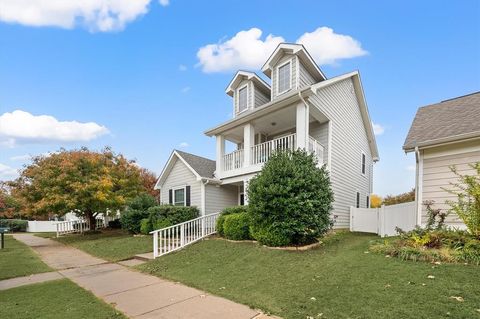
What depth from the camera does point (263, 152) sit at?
1407cm

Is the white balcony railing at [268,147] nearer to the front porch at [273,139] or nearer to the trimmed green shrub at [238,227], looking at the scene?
the front porch at [273,139]

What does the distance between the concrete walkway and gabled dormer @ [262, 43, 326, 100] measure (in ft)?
34.5

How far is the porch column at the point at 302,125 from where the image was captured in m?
11.8

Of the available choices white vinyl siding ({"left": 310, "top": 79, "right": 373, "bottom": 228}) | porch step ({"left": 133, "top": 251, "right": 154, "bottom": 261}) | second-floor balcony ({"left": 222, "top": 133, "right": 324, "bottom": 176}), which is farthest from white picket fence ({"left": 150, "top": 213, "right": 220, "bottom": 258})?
white vinyl siding ({"left": 310, "top": 79, "right": 373, "bottom": 228})

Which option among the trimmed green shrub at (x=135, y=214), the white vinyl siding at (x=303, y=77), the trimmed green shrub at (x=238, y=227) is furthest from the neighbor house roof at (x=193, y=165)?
the white vinyl siding at (x=303, y=77)

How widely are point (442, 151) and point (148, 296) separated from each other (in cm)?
987

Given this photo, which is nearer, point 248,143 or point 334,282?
point 334,282

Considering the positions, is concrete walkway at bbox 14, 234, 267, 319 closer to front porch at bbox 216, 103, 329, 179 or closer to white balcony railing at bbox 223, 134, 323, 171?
white balcony railing at bbox 223, 134, 323, 171

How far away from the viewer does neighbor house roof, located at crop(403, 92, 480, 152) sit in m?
9.07

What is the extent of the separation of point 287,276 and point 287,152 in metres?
4.84

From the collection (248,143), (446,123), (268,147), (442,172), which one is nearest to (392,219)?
(442,172)

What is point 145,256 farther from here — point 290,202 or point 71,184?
point 71,184

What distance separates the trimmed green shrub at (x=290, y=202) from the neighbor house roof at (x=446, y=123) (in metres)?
3.48

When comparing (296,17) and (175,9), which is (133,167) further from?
(296,17)
